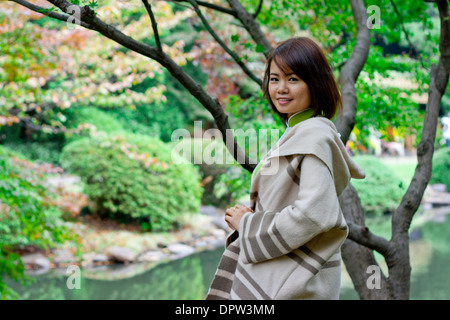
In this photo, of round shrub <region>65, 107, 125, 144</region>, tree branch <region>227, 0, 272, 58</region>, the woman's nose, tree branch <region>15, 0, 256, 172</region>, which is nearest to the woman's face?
the woman's nose

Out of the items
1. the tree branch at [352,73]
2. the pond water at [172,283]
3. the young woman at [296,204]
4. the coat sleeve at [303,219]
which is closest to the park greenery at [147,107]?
the tree branch at [352,73]

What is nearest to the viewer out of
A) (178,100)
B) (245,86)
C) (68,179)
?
(68,179)

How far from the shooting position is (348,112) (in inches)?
79.1

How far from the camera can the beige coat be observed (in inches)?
39.8

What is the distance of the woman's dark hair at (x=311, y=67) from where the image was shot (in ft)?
3.76

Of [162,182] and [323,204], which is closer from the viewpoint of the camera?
[323,204]

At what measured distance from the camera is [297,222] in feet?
3.29

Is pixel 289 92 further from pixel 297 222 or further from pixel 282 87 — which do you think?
pixel 297 222

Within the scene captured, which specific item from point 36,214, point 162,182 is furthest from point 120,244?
point 36,214

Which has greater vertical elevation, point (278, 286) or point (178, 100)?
point (178, 100)

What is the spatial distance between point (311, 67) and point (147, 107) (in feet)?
35.2
